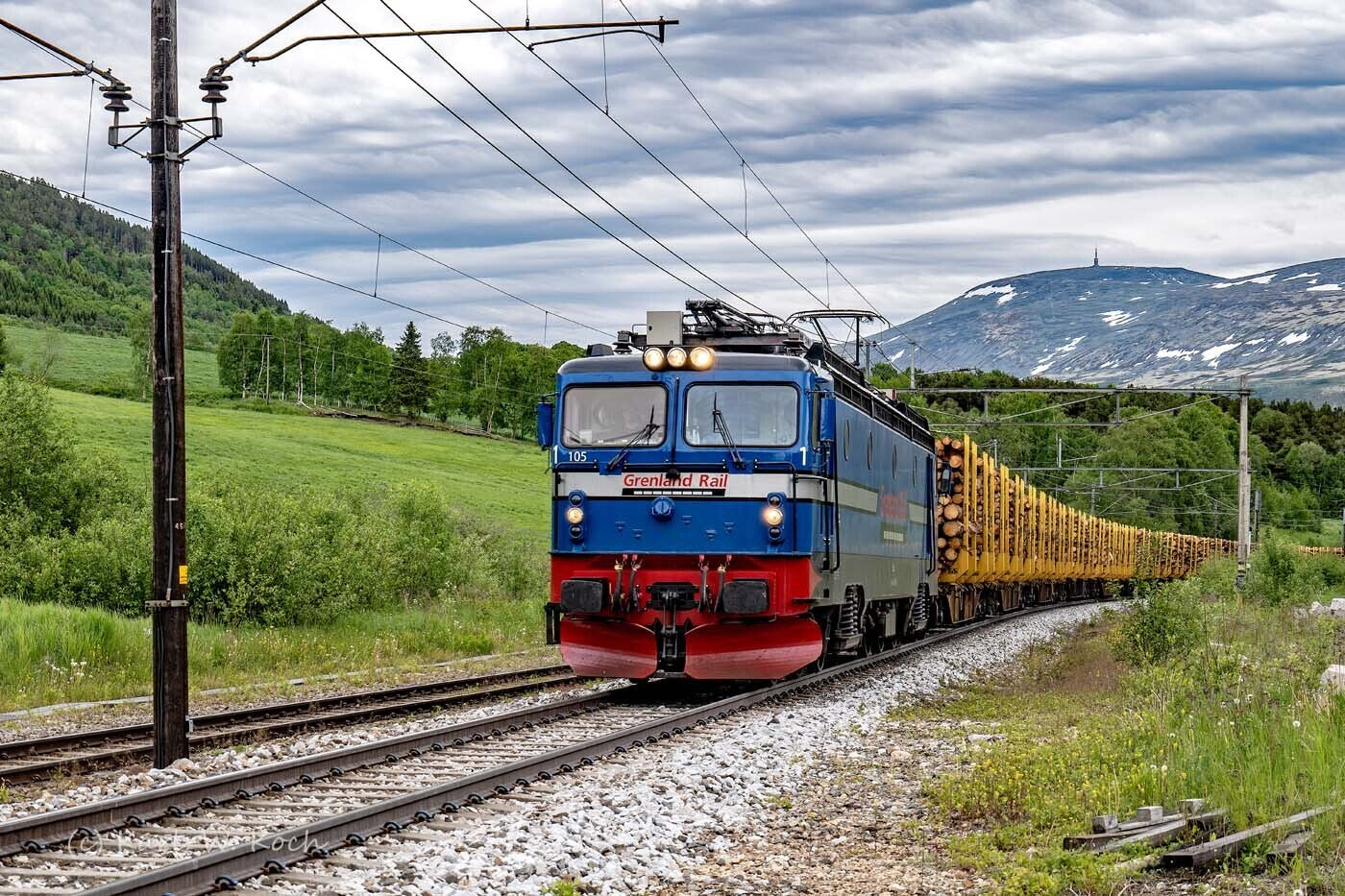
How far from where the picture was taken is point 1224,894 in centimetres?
635

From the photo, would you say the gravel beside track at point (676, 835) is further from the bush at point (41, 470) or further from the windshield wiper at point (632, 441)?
the bush at point (41, 470)

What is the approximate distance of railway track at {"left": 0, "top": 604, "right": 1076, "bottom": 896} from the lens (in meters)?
6.93

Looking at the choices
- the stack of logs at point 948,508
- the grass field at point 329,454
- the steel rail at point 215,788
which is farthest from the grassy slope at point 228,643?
the stack of logs at point 948,508

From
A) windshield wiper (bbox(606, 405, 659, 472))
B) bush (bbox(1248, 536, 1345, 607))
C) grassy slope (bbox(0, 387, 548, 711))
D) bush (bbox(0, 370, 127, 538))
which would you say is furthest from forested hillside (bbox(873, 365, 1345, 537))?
windshield wiper (bbox(606, 405, 659, 472))

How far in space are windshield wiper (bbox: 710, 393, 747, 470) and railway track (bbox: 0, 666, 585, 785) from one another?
4.04 meters

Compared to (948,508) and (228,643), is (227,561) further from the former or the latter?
(948,508)

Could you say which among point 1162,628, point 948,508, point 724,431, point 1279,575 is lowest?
point 1279,575

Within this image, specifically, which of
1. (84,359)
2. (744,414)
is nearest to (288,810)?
(744,414)

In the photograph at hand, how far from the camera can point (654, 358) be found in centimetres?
1519

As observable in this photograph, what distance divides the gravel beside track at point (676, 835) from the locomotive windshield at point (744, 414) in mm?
3567

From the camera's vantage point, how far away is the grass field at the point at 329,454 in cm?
5981

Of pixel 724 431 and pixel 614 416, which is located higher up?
pixel 614 416

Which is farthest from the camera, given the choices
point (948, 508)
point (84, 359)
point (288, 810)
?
point (84, 359)

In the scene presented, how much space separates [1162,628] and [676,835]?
11.0m
